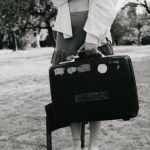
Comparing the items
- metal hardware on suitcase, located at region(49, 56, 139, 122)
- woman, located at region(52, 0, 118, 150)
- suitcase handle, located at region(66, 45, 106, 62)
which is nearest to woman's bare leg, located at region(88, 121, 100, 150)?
woman, located at region(52, 0, 118, 150)

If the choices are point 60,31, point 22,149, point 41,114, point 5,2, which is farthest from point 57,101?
point 5,2

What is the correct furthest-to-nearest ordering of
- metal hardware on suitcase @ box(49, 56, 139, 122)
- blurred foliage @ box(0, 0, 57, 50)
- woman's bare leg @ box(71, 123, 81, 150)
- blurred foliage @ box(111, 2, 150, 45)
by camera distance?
blurred foliage @ box(111, 2, 150, 45) < blurred foliage @ box(0, 0, 57, 50) < woman's bare leg @ box(71, 123, 81, 150) < metal hardware on suitcase @ box(49, 56, 139, 122)

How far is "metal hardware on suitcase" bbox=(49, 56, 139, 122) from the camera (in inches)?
109

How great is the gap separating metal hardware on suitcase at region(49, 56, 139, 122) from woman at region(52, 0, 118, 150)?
0.74 ft

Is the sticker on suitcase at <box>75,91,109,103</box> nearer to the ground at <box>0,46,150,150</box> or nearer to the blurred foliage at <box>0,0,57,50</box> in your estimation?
the ground at <box>0,46,150,150</box>

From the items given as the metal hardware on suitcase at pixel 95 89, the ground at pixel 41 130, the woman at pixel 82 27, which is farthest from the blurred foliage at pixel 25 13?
the metal hardware on suitcase at pixel 95 89

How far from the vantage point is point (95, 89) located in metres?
2.82

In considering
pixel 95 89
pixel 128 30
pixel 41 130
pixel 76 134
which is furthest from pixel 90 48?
pixel 128 30

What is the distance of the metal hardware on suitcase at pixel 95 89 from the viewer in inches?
109

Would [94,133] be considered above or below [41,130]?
above

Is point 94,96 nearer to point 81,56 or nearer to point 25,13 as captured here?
point 81,56

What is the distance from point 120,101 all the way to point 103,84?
161 millimetres

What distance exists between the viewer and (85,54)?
3.02 m

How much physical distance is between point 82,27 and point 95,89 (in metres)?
0.52
